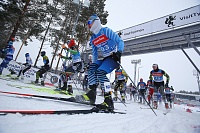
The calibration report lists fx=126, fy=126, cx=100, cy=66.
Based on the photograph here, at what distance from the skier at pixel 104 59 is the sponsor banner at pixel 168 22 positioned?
854 centimetres

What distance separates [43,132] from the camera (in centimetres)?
74

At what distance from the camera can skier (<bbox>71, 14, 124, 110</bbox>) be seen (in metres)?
2.28

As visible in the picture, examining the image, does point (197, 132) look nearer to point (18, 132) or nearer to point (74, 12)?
point (18, 132)

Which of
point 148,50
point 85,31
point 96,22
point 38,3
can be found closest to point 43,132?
point 96,22

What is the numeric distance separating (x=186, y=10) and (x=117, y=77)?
6807 mm

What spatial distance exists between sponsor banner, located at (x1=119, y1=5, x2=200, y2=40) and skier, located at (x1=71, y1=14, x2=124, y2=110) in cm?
854

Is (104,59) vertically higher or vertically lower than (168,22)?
lower

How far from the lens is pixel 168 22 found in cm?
942

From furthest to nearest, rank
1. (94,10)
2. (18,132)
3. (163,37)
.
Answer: (94,10) → (163,37) → (18,132)

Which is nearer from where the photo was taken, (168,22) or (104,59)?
(104,59)

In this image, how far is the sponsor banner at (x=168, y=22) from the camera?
27.4 ft

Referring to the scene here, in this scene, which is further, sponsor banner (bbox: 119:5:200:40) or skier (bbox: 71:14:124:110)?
sponsor banner (bbox: 119:5:200:40)

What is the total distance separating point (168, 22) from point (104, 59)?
9.08m

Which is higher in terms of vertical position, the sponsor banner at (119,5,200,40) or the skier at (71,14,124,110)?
the sponsor banner at (119,5,200,40)
